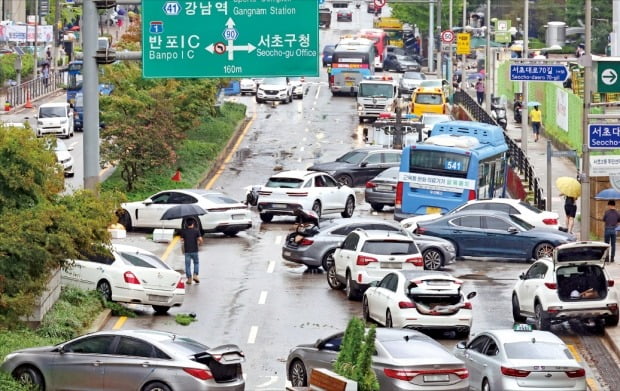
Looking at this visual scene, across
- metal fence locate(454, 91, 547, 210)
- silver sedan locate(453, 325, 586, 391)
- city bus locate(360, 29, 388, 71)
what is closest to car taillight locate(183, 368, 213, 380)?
silver sedan locate(453, 325, 586, 391)

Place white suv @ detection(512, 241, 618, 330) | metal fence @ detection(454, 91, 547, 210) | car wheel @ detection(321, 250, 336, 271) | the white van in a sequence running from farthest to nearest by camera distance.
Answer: the white van, metal fence @ detection(454, 91, 547, 210), car wheel @ detection(321, 250, 336, 271), white suv @ detection(512, 241, 618, 330)

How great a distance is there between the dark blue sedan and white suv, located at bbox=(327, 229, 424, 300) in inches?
267

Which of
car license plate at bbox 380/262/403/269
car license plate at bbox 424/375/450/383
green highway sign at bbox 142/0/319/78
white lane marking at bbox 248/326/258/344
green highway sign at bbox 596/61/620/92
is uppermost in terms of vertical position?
green highway sign at bbox 142/0/319/78

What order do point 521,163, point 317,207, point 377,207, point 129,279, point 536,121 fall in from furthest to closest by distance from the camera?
point 536,121 < point 521,163 < point 377,207 < point 317,207 < point 129,279

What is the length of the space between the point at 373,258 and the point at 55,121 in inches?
1476

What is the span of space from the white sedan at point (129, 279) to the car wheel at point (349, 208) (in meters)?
16.5

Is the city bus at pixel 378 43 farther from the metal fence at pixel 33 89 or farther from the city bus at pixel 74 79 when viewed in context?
the city bus at pixel 74 79

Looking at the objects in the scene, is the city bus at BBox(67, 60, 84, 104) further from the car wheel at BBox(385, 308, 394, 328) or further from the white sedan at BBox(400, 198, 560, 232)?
the car wheel at BBox(385, 308, 394, 328)

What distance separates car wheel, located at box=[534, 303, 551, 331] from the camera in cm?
3058

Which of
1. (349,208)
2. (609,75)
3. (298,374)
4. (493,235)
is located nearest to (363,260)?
(609,75)

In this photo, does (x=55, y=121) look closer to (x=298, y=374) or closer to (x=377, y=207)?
(x=377, y=207)

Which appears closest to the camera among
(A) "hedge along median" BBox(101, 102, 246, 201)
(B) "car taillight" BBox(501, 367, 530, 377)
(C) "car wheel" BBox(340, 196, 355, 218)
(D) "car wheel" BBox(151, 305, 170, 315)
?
(B) "car taillight" BBox(501, 367, 530, 377)

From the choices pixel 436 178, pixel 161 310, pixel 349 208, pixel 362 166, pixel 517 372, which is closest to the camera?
pixel 517 372

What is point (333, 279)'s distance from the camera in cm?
3603
